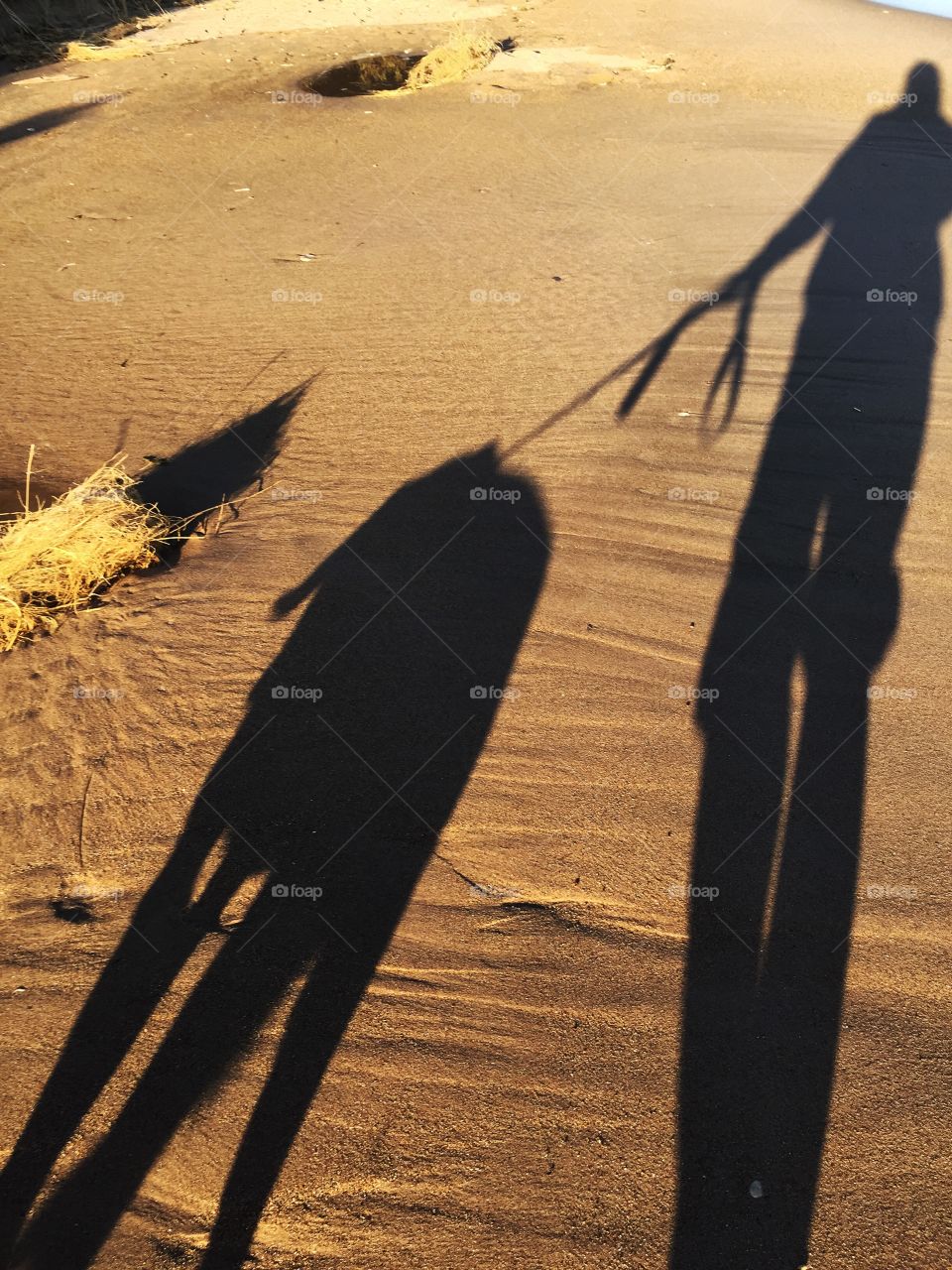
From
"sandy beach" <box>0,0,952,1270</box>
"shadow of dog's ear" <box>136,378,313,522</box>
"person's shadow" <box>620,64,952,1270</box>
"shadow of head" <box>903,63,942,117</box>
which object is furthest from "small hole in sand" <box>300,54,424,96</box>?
"shadow of dog's ear" <box>136,378,313,522</box>

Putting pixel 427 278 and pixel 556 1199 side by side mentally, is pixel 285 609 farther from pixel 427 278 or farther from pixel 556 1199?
pixel 427 278

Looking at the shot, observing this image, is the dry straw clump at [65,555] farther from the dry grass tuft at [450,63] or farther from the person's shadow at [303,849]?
the dry grass tuft at [450,63]

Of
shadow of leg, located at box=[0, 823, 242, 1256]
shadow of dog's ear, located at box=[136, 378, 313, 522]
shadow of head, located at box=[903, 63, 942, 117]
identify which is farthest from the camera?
shadow of head, located at box=[903, 63, 942, 117]

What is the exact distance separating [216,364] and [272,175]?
17.4 feet

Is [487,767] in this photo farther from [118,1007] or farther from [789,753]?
[118,1007]

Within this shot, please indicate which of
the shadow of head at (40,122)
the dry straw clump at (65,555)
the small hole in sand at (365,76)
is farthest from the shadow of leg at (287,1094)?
the small hole in sand at (365,76)

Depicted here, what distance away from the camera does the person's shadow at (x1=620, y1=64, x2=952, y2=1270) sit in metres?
2.96

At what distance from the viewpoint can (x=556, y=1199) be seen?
284 cm

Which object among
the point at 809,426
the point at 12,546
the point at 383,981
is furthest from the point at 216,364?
the point at 383,981

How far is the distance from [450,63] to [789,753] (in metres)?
15.0

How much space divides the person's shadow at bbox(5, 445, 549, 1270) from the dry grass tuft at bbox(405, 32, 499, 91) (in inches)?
483

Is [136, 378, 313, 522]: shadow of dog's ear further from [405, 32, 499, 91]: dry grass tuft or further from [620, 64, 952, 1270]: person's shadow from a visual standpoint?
[405, 32, 499, 91]: dry grass tuft

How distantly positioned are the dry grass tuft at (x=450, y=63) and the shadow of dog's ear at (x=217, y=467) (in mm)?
10620

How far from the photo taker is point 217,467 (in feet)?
20.9
